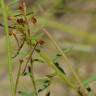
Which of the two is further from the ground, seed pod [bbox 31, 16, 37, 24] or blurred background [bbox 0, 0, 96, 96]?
seed pod [bbox 31, 16, 37, 24]

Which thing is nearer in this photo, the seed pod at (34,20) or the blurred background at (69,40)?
the seed pod at (34,20)

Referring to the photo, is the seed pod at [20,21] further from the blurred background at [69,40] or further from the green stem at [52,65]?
the blurred background at [69,40]

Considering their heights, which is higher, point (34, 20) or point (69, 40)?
point (34, 20)

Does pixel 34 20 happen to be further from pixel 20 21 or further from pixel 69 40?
pixel 69 40

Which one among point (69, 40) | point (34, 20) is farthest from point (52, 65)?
point (69, 40)

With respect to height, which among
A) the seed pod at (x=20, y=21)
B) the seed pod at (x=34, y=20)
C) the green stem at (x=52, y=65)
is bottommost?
the green stem at (x=52, y=65)

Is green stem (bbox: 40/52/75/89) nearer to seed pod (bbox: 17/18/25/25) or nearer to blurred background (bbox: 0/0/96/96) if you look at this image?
seed pod (bbox: 17/18/25/25)

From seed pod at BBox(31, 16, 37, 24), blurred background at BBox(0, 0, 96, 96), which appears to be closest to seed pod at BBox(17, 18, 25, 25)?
seed pod at BBox(31, 16, 37, 24)

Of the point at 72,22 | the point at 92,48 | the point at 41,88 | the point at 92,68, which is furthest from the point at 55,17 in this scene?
the point at 41,88

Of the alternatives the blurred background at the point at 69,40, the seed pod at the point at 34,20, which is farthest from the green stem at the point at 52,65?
the blurred background at the point at 69,40

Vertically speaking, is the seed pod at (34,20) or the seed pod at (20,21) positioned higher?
the seed pod at (20,21)

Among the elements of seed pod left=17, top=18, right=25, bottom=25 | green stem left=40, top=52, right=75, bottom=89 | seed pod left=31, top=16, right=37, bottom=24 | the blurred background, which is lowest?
the blurred background

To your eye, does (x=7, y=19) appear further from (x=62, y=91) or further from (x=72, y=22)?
(x=72, y=22)
